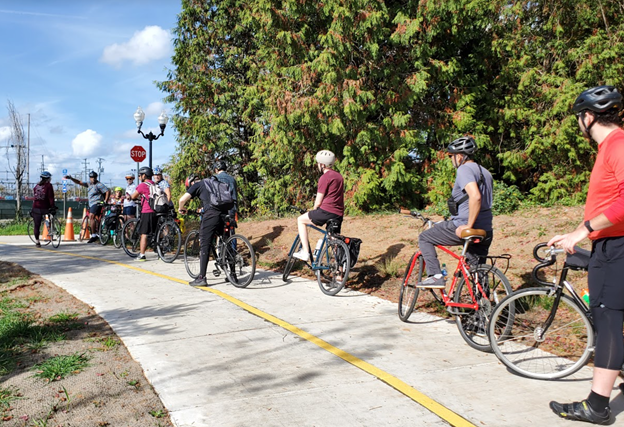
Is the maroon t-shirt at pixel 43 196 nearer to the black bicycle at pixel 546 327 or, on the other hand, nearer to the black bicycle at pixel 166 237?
the black bicycle at pixel 166 237

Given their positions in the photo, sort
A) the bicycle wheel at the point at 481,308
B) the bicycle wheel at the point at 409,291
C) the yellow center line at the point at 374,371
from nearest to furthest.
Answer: the yellow center line at the point at 374,371 < the bicycle wheel at the point at 481,308 < the bicycle wheel at the point at 409,291

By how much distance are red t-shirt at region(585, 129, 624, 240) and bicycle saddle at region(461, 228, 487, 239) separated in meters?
1.64

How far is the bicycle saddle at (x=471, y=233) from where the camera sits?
549 cm

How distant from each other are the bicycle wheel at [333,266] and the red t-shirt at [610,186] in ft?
14.6

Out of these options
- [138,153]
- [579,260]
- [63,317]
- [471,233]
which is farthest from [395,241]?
[138,153]

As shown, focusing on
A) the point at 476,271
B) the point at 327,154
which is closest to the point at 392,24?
the point at 327,154

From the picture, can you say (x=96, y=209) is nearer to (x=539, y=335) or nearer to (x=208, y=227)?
(x=208, y=227)

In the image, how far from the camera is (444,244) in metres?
6.00

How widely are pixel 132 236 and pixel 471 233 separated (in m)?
10.4

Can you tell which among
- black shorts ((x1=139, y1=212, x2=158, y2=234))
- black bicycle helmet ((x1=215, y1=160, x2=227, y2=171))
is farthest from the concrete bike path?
black shorts ((x1=139, y1=212, x2=158, y2=234))

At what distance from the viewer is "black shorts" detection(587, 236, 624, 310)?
369 centimetres

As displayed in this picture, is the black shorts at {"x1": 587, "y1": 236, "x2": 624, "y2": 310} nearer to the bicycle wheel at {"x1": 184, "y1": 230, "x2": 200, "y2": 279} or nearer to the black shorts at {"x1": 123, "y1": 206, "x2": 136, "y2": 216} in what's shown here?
the bicycle wheel at {"x1": 184, "y1": 230, "x2": 200, "y2": 279}

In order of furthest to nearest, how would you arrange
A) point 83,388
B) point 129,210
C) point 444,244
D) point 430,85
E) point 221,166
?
1. point 430,85
2. point 129,210
3. point 221,166
4. point 444,244
5. point 83,388

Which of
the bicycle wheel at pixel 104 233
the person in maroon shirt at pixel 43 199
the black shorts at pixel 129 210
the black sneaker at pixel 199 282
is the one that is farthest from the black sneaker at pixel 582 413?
the bicycle wheel at pixel 104 233
